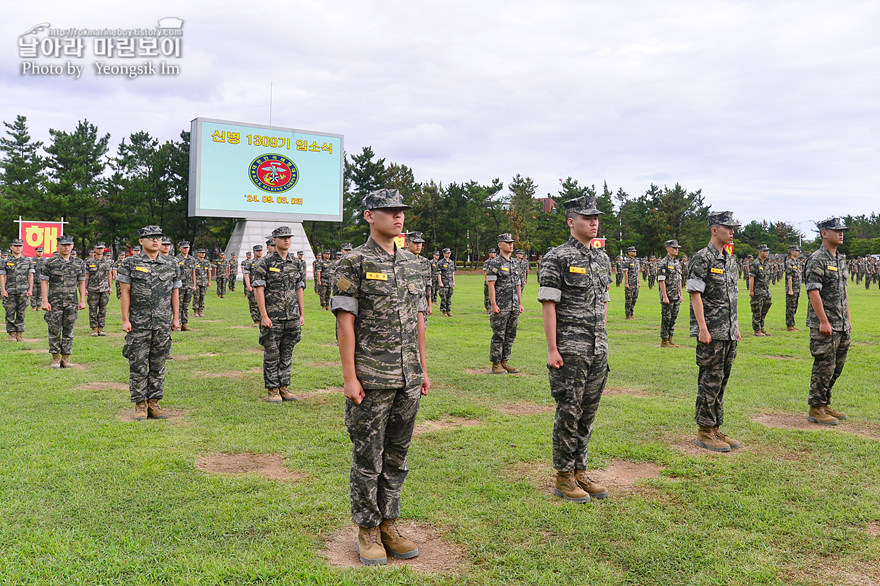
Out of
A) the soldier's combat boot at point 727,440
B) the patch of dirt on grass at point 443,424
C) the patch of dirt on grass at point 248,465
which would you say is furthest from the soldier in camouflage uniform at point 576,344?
the patch of dirt on grass at point 248,465

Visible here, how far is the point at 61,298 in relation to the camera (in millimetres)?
10047

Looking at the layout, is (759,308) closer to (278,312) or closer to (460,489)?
(278,312)

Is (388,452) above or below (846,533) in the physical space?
above

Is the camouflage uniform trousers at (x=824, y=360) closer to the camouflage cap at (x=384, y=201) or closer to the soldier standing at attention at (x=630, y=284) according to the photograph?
the camouflage cap at (x=384, y=201)

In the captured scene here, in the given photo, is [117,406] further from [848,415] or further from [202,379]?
[848,415]

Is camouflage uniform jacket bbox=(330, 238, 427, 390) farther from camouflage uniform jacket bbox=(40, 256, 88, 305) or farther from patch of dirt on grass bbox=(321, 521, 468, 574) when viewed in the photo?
camouflage uniform jacket bbox=(40, 256, 88, 305)

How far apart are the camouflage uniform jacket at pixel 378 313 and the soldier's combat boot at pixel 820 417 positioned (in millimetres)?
5375

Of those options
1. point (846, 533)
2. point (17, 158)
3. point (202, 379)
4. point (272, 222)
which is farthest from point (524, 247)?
point (846, 533)

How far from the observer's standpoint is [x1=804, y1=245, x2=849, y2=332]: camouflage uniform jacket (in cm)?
669

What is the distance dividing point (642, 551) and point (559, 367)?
4.47 ft

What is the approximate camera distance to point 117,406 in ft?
23.8

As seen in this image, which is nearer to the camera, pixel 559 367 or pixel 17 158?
pixel 559 367

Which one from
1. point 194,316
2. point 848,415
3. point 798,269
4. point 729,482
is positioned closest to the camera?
point 729,482

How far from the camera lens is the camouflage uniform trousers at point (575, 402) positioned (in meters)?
4.48
